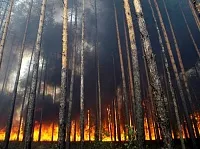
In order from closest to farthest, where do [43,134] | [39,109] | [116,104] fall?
[116,104] → [39,109] → [43,134]

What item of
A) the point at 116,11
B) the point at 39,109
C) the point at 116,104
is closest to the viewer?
the point at 116,11

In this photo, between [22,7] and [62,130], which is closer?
[62,130]

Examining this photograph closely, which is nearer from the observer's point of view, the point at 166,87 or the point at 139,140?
the point at 139,140

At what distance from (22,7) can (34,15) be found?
1.71 meters

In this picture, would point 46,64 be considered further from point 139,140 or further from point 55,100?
point 139,140

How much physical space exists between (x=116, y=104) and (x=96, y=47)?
10.5m

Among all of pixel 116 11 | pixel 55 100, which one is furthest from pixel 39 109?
pixel 116 11

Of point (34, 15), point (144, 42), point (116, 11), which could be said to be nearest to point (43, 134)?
point (34, 15)

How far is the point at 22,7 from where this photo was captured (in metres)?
26.5

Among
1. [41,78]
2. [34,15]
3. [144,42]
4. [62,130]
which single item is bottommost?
[62,130]

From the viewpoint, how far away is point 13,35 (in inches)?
1093

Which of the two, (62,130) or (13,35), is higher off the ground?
(13,35)

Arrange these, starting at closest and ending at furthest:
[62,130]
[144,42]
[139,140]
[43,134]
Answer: [144,42], [139,140], [62,130], [43,134]

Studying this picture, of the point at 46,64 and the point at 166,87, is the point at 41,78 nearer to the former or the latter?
the point at 46,64
